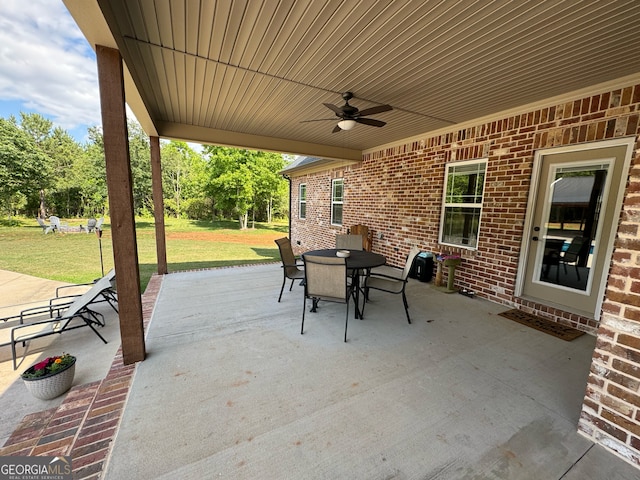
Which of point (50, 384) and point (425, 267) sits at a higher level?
point (425, 267)

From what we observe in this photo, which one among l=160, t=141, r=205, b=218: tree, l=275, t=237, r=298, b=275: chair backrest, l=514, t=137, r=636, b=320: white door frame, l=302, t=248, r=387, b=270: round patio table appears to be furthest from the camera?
l=160, t=141, r=205, b=218: tree

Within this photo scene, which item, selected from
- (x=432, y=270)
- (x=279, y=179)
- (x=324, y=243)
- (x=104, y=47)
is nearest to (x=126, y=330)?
(x=104, y=47)

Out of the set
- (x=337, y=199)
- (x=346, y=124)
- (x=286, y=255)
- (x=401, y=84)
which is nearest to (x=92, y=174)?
(x=337, y=199)

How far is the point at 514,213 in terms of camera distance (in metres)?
3.68

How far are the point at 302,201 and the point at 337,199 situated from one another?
256cm

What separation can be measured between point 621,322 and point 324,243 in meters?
7.41

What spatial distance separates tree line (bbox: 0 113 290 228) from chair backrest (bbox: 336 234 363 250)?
12808mm

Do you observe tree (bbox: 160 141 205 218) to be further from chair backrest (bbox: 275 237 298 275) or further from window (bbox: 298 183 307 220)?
chair backrest (bbox: 275 237 298 275)

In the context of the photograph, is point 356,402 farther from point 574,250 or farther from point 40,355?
point 40,355

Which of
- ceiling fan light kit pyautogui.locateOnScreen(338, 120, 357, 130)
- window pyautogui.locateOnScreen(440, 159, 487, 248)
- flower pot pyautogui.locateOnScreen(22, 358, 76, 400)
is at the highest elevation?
ceiling fan light kit pyautogui.locateOnScreen(338, 120, 357, 130)

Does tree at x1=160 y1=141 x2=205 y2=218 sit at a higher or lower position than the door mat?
higher

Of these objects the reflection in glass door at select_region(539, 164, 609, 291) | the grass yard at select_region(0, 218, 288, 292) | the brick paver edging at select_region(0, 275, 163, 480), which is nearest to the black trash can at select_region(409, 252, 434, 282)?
the reflection in glass door at select_region(539, 164, 609, 291)

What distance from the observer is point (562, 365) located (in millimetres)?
2359

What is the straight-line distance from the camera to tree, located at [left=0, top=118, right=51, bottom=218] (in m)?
13.9
